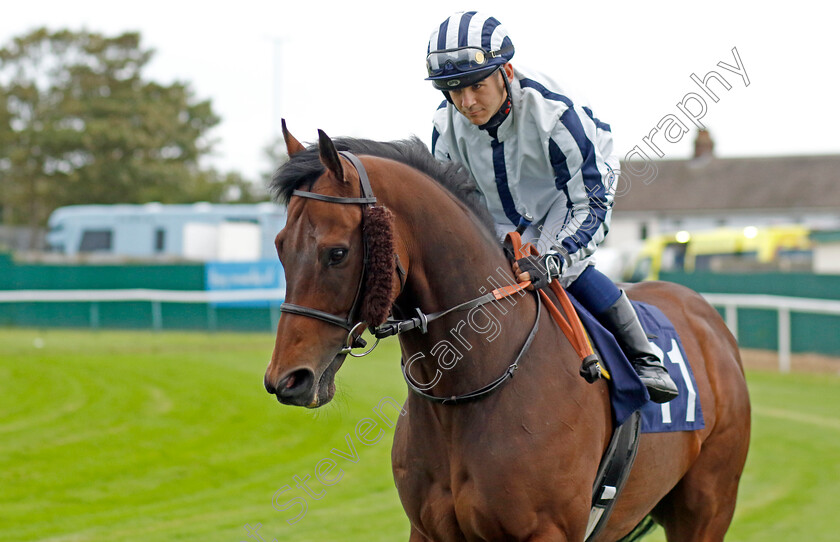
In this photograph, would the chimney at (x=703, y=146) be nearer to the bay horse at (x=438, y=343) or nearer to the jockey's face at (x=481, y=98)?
the jockey's face at (x=481, y=98)

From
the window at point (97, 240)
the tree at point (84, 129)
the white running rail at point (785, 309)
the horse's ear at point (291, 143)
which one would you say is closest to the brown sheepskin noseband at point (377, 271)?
the horse's ear at point (291, 143)

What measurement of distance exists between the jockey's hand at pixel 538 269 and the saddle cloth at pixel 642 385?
9.8 inches

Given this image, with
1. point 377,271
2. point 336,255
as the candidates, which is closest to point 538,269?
point 377,271

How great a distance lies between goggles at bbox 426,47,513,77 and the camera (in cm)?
268

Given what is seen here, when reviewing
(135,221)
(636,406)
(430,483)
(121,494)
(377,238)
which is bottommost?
(121,494)

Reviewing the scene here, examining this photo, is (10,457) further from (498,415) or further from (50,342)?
(50,342)

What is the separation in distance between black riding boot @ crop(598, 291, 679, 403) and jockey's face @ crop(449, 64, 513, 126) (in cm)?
82

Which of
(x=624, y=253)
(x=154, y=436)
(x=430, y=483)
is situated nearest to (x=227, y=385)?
(x=154, y=436)

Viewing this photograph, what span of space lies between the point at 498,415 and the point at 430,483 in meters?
0.32

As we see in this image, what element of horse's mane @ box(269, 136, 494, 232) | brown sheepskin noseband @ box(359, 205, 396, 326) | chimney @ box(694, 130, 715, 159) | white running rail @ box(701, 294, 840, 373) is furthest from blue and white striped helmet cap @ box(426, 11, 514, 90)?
chimney @ box(694, 130, 715, 159)

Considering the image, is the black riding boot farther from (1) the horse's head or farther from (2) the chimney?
(2) the chimney

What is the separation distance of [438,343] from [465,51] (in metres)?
0.93

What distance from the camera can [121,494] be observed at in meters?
→ 6.08

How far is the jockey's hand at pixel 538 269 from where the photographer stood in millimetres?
2721
